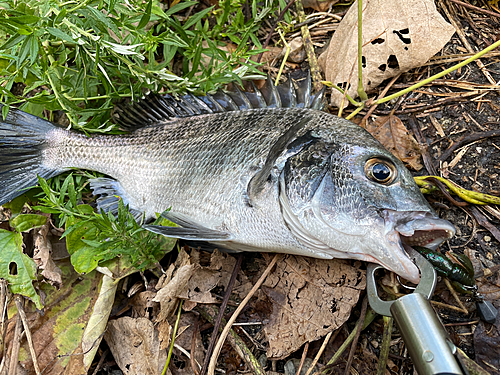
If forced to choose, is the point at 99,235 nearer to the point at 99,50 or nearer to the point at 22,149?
the point at 22,149

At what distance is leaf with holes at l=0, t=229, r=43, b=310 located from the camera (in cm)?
Answer: 254

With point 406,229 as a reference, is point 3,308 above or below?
below

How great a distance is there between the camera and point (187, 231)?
220 centimetres

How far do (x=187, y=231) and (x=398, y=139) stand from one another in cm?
157

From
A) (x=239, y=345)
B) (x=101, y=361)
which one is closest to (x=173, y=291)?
(x=239, y=345)

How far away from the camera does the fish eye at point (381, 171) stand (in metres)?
1.90

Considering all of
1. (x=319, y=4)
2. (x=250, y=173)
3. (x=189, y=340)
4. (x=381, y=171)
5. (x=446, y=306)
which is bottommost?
(x=189, y=340)

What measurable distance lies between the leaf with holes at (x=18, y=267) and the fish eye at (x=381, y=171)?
92.3 inches

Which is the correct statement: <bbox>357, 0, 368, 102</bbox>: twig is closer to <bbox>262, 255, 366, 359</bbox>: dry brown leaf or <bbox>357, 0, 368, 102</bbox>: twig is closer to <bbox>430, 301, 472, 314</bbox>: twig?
<bbox>262, 255, 366, 359</bbox>: dry brown leaf

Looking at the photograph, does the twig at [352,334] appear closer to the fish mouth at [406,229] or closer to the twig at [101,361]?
the fish mouth at [406,229]

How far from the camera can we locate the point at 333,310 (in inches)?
87.0

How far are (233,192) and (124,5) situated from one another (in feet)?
4.20

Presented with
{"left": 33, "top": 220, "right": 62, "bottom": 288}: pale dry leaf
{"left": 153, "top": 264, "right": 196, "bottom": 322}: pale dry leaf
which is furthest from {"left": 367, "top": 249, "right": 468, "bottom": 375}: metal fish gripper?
{"left": 33, "top": 220, "right": 62, "bottom": 288}: pale dry leaf

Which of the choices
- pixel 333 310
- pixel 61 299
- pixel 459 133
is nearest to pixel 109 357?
pixel 61 299
